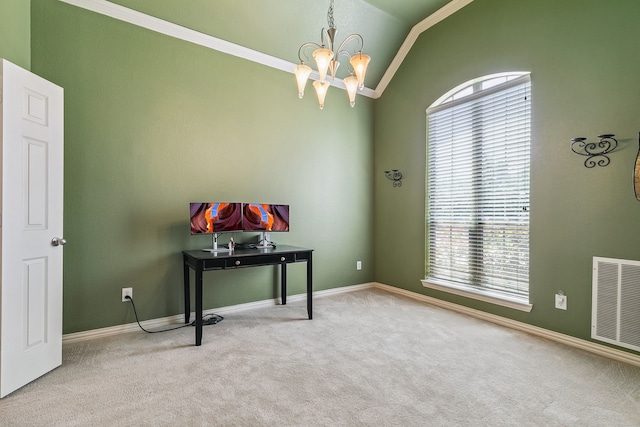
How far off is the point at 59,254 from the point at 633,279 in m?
4.17

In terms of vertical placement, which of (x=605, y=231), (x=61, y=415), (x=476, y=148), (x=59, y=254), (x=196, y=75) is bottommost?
(x=61, y=415)

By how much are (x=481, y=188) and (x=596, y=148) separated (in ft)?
3.28

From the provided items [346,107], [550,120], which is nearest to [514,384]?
[550,120]

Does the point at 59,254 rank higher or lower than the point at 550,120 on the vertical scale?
lower

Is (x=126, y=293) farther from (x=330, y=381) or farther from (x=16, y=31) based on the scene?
(x=16, y=31)

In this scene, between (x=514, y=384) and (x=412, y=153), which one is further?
(x=412, y=153)

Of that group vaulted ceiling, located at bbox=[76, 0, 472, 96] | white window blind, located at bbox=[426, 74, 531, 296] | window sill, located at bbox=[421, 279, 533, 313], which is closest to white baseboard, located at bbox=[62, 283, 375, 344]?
window sill, located at bbox=[421, 279, 533, 313]

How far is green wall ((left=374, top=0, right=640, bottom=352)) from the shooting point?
2332mm

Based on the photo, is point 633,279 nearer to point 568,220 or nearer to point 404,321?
point 568,220

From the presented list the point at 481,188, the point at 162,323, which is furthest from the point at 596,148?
the point at 162,323

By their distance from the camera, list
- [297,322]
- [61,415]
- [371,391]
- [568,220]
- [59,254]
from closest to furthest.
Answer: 1. [61,415]
2. [371,391]
3. [59,254]
4. [568,220]
5. [297,322]

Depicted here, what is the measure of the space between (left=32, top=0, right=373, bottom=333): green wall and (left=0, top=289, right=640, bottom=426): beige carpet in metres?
0.46

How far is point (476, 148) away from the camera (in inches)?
132

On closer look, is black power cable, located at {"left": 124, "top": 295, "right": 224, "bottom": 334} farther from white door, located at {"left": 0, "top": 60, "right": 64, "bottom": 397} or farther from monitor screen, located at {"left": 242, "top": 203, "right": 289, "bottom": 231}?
monitor screen, located at {"left": 242, "top": 203, "right": 289, "bottom": 231}
